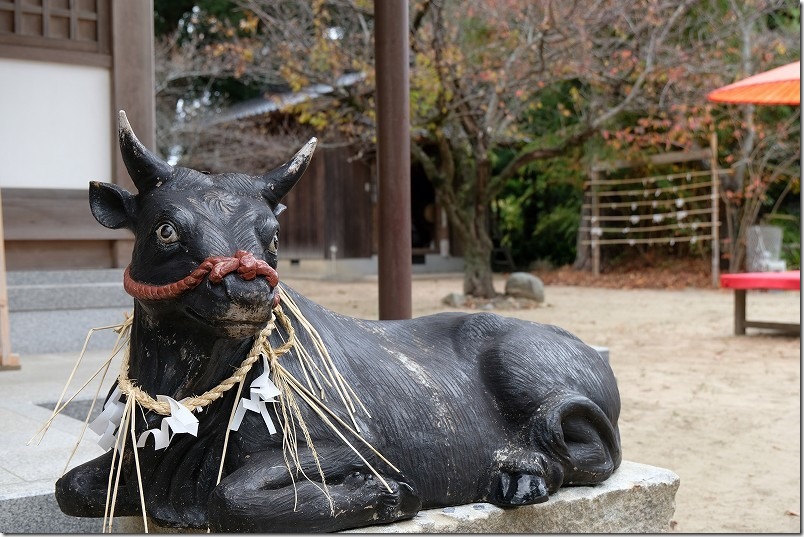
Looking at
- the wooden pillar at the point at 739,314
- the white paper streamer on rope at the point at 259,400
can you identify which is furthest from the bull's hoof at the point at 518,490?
the wooden pillar at the point at 739,314

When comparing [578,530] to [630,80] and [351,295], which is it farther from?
[351,295]

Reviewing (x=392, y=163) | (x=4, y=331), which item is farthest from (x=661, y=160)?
(x=4, y=331)

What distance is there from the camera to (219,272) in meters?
1.76

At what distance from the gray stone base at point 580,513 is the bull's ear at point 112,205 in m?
0.76

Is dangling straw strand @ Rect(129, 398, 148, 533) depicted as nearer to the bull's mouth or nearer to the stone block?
the bull's mouth

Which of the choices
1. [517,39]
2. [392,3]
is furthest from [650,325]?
[392,3]

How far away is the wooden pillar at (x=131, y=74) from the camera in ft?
24.3

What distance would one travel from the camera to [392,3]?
4.29 m

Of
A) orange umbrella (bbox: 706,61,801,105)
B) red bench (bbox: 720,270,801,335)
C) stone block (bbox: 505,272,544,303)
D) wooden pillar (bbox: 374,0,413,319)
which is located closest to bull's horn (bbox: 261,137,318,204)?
wooden pillar (bbox: 374,0,413,319)

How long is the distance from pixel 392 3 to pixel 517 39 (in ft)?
31.2

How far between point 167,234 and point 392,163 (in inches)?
99.4

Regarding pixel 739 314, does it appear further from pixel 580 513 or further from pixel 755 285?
pixel 580 513

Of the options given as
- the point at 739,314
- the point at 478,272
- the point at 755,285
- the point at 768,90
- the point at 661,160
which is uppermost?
the point at 768,90

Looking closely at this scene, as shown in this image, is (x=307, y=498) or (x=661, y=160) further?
(x=661, y=160)
